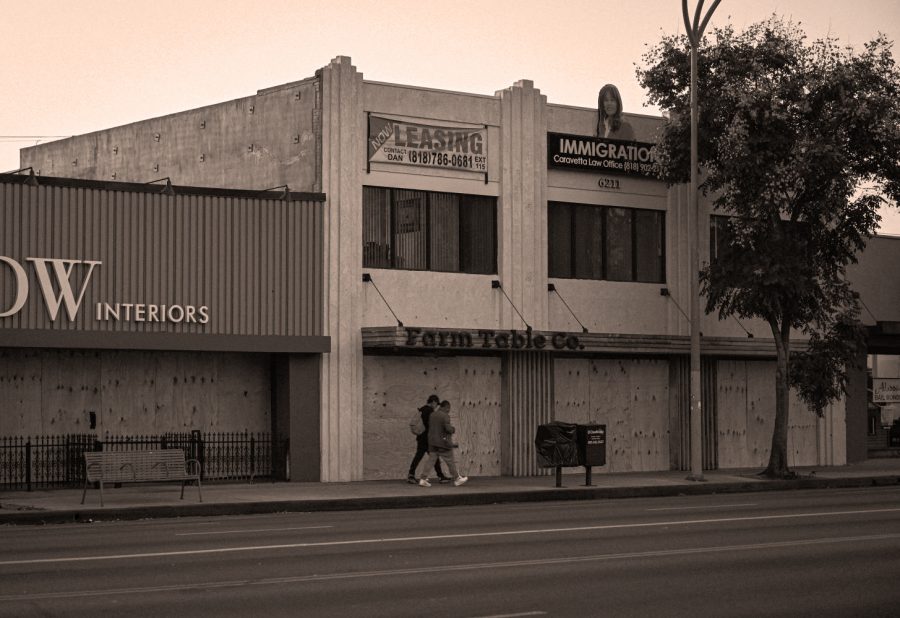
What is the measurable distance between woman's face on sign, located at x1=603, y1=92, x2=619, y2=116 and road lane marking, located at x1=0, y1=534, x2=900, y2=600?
17.5m

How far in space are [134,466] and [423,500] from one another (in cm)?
515

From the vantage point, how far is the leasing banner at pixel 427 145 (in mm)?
29984

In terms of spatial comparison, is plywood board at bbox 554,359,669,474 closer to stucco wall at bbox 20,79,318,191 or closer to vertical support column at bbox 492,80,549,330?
vertical support column at bbox 492,80,549,330

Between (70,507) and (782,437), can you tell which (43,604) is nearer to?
(70,507)

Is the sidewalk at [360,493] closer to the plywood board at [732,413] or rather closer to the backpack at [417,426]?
the backpack at [417,426]

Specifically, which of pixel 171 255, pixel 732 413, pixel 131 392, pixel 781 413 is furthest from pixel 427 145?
pixel 732 413

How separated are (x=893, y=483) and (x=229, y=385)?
14873mm

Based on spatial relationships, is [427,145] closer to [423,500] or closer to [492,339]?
[492,339]

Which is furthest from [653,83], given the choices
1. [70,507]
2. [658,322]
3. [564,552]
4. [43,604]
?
[43,604]

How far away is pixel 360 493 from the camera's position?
1019 inches

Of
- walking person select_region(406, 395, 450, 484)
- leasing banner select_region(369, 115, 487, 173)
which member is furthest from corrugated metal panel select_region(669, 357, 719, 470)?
walking person select_region(406, 395, 450, 484)

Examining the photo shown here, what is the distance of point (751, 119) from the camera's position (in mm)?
29891

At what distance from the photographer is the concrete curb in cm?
2155

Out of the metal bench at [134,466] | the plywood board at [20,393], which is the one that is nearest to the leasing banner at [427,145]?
the plywood board at [20,393]
